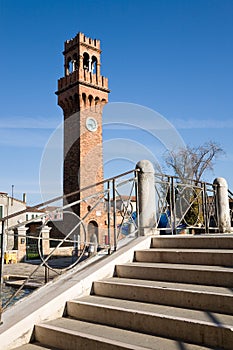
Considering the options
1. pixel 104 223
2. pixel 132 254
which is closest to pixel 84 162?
pixel 104 223

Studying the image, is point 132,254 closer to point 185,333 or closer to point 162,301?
point 162,301

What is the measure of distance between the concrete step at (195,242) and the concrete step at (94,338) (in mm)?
1634

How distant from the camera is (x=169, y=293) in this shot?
340 cm

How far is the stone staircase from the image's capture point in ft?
9.20

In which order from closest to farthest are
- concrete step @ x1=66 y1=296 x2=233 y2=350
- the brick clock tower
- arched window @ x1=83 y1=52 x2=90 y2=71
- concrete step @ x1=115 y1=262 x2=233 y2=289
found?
concrete step @ x1=66 y1=296 x2=233 y2=350 < concrete step @ x1=115 y1=262 x2=233 y2=289 < the brick clock tower < arched window @ x1=83 y1=52 x2=90 y2=71

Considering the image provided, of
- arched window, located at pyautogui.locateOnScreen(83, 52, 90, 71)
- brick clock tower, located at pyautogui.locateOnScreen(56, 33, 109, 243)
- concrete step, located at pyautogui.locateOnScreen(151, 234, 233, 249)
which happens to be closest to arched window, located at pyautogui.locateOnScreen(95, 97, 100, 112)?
brick clock tower, located at pyautogui.locateOnScreen(56, 33, 109, 243)

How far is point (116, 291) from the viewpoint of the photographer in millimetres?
3807

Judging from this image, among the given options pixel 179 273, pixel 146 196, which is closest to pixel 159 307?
pixel 179 273

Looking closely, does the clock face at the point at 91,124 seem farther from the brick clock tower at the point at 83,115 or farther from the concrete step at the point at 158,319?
the concrete step at the point at 158,319

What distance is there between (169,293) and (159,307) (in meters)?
0.18

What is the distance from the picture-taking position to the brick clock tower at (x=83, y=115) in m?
26.3

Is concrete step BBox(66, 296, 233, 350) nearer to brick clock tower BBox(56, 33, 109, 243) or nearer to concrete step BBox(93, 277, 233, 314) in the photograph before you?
concrete step BBox(93, 277, 233, 314)

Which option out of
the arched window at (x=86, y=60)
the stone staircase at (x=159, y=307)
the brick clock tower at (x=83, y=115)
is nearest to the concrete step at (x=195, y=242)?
the stone staircase at (x=159, y=307)

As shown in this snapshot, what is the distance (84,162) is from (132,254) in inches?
865
